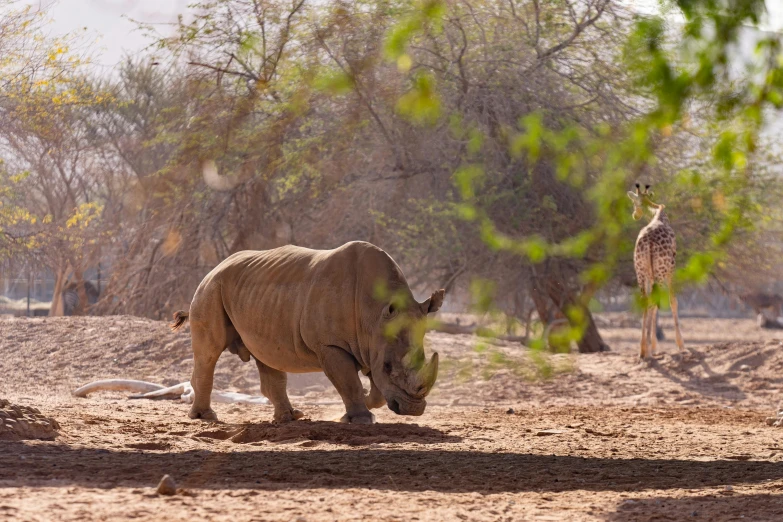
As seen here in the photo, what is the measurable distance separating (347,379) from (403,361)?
0.67 m

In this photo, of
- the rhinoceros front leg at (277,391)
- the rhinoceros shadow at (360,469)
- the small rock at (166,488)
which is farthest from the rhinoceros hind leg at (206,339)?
the small rock at (166,488)

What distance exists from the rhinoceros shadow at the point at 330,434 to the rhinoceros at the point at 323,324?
23cm

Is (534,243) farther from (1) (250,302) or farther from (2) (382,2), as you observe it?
(2) (382,2)

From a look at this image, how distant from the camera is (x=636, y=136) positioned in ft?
14.3

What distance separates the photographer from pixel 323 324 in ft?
28.1

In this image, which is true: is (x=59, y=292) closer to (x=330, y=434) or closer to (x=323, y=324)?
(x=323, y=324)

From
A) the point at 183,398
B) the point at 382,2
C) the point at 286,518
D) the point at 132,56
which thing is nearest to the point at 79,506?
the point at 286,518

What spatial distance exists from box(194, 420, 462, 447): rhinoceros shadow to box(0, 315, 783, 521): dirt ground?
27 mm

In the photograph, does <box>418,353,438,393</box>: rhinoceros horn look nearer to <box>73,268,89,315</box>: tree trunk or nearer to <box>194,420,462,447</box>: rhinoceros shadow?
<box>194,420,462,447</box>: rhinoceros shadow

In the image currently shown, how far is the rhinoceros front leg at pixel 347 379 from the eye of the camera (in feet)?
28.0

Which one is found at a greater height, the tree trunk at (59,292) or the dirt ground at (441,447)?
the tree trunk at (59,292)

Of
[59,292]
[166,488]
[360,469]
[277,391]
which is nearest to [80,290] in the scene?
[59,292]

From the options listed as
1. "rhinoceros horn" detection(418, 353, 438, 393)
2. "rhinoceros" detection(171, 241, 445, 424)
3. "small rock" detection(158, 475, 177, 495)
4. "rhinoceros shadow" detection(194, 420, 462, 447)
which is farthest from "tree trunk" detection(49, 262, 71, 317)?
"small rock" detection(158, 475, 177, 495)

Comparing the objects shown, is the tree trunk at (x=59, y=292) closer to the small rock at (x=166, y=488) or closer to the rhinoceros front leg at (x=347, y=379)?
the rhinoceros front leg at (x=347, y=379)
